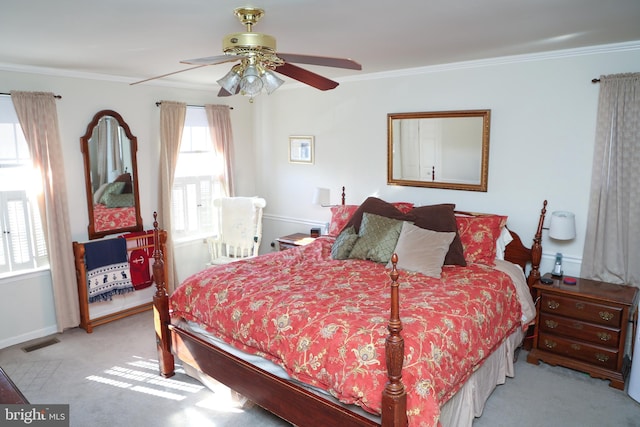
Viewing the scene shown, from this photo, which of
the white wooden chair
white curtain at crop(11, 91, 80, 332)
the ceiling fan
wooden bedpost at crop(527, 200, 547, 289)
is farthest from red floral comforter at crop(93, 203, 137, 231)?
wooden bedpost at crop(527, 200, 547, 289)

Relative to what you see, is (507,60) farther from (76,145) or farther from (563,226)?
(76,145)

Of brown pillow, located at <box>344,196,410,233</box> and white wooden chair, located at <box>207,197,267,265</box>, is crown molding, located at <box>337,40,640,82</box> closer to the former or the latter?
brown pillow, located at <box>344,196,410,233</box>

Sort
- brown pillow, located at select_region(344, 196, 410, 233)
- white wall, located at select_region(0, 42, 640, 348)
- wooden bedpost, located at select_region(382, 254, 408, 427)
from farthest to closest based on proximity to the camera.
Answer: brown pillow, located at select_region(344, 196, 410, 233), white wall, located at select_region(0, 42, 640, 348), wooden bedpost, located at select_region(382, 254, 408, 427)

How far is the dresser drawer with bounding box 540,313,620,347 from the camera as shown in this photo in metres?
3.21

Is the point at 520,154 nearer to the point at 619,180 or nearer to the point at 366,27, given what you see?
the point at 619,180

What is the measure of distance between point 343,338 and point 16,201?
341 cm

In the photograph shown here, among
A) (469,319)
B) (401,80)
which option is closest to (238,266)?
(469,319)

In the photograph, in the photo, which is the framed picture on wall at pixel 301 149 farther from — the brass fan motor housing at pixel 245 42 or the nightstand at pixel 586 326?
the brass fan motor housing at pixel 245 42

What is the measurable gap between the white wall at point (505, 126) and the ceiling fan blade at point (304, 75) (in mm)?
1896

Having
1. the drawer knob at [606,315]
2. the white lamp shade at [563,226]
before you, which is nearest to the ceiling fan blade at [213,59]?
the white lamp shade at [563,226]

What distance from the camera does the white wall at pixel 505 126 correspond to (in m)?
3.62

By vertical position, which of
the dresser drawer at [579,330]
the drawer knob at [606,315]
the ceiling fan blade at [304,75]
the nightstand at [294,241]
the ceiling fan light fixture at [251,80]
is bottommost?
the dresser drawer at [579,330]

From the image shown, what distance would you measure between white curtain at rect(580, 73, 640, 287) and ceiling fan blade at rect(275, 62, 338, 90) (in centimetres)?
220

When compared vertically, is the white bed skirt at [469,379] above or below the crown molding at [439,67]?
below
